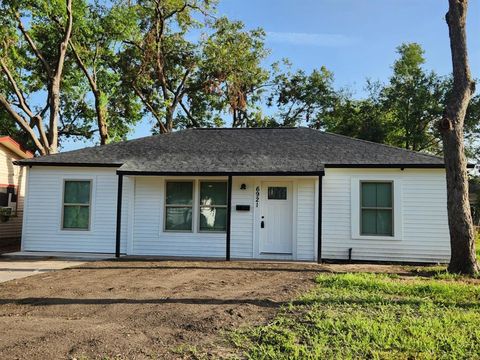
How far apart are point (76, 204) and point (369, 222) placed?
330 inches

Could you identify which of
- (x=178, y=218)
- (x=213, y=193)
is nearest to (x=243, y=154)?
(x=213, y=193)

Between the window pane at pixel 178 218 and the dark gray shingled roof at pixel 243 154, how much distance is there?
4.35 feet

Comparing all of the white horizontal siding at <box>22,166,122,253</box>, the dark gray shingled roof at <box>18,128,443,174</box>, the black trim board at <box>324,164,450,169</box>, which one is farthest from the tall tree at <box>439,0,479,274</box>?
the white horizontal siding at <box>22,166,122,253</box>

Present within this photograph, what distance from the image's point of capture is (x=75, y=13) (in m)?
22.8

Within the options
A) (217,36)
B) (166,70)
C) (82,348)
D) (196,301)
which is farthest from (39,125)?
(82,348)

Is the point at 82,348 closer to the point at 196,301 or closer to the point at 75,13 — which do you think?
the point at 196,301

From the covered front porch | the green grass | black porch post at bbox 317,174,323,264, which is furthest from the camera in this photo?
the covered front porch

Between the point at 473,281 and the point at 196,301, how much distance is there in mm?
5503

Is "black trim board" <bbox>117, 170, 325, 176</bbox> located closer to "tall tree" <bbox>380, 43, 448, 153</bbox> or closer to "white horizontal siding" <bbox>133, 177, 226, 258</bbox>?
"white horizontal siding" <bbox>133, 177, 226, 258</bbox>

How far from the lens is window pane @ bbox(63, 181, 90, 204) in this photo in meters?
13.0

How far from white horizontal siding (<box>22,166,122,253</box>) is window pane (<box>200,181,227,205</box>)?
8.44ft

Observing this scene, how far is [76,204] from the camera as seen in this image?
42.6ft

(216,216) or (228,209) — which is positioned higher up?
(228,209)

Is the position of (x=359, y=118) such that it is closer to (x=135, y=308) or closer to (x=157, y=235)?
(x=157, y=235)
